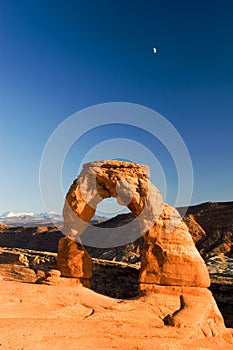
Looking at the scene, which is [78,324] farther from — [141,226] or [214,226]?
[214,226]

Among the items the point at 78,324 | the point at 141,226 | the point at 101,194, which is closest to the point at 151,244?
the point at 141,226

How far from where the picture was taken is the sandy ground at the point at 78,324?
6.14m

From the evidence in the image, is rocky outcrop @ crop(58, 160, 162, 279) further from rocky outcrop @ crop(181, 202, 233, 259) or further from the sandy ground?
rocky outcrop @ crop(181, 202, 233, 259)

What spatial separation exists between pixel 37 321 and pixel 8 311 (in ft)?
2.97

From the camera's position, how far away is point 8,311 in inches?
289

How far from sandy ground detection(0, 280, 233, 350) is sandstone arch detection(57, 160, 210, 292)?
1893mm

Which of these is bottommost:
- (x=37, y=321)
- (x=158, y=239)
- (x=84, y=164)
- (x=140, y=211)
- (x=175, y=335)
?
(x=175, y=335)

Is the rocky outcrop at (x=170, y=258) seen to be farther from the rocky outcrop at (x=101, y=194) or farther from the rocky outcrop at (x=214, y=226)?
the rocky outcrop at (x=214, y=226)

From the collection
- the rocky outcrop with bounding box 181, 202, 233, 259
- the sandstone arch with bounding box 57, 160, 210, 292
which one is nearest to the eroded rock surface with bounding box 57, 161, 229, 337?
the sandstone arch with bounding box 57, 160, 210, 292

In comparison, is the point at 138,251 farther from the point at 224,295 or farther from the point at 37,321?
the point at 37,321

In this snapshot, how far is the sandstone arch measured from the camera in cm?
1120

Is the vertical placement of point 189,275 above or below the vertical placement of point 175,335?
above

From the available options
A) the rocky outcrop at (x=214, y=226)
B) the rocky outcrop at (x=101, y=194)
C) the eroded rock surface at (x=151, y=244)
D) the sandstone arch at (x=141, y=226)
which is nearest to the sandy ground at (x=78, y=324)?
the eroded rock surface at (x=151, y=244)

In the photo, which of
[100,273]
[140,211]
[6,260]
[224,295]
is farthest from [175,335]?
[6,260]
